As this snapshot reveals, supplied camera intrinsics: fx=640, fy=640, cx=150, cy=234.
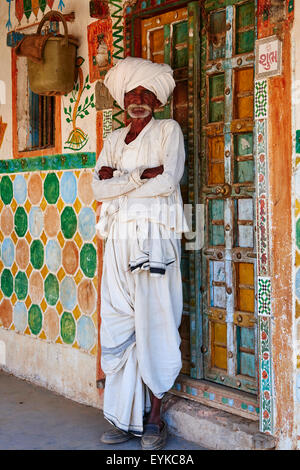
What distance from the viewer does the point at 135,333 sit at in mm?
3814

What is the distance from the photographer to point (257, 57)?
3.43 metres

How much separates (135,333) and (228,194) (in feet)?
3.27

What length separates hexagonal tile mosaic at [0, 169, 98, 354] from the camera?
4.67 metres

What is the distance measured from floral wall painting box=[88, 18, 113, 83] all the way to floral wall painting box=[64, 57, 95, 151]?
12cm

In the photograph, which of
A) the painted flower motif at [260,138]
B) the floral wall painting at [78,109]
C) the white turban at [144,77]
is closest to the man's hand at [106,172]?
the white turban at [144,77]

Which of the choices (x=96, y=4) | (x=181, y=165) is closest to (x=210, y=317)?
(x=181, y=165)

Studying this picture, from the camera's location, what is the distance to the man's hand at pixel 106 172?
392 centimetres

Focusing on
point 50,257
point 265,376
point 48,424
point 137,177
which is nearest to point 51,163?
point 50,257

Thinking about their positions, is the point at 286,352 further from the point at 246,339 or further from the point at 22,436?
the point at 22,436

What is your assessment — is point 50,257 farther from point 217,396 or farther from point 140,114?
point 217,396

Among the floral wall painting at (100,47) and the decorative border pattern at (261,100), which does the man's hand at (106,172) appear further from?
the decorative border pattern at (261,100)

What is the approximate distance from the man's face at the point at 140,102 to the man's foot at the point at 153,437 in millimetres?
1856

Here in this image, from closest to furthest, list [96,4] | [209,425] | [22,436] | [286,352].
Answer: [286,352], [209,425], [22,436], [96,4]

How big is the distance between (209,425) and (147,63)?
7.08 feet
